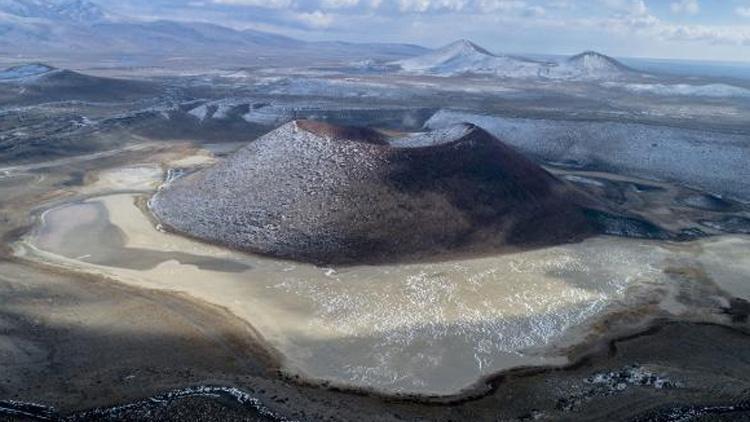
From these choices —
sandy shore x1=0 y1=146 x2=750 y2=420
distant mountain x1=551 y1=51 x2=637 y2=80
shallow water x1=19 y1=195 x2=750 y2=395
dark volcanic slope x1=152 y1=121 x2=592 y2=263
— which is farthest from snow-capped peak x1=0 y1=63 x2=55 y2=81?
distant mountain x1=551 y1=51 x2=637 y2=80

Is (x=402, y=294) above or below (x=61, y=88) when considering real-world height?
below

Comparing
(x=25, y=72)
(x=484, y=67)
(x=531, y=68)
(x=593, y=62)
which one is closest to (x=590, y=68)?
(x=593, y=62)

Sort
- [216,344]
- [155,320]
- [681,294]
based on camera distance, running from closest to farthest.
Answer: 1. [216,344]
2. [155,320]
3. [681,294]

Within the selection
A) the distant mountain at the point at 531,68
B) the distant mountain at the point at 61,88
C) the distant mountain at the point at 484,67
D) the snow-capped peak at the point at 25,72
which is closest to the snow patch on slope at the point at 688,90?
the distant mountain at the point at 531,68

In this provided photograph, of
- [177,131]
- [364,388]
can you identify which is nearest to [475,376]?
[364,388]

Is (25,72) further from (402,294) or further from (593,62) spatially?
(593,62)

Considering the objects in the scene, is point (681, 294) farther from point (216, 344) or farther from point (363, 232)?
point (216, 344)

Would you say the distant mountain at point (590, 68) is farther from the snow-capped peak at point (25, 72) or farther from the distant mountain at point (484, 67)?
the snow-capped peak at point (25, 72)
